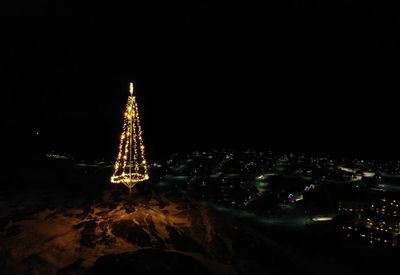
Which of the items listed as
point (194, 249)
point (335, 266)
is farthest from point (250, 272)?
point (335, 266)

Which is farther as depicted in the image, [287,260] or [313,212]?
[313,212]

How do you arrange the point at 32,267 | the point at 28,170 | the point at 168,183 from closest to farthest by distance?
the point at 32,267 < the point at 28,170 < the point at 168,183

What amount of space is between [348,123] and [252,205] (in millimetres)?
124723

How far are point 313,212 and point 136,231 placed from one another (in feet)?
62.7

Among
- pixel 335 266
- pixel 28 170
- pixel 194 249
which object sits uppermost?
pixel 28 170

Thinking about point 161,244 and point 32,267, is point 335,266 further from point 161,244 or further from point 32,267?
point 32,267

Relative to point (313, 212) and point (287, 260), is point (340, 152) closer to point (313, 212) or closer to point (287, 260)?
point (313, 212)

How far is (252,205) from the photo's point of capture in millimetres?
32406

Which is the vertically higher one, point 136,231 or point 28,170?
point 28,170

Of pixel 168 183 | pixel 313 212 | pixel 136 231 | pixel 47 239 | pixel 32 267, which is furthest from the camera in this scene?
pixel 168 183

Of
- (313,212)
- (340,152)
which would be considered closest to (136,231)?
(313,212)

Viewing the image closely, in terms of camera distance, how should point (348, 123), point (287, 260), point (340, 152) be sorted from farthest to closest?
point (348, 123) → point (340, 152) → point (287, 260)

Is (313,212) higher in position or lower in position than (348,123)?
lower

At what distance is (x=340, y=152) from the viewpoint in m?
123
